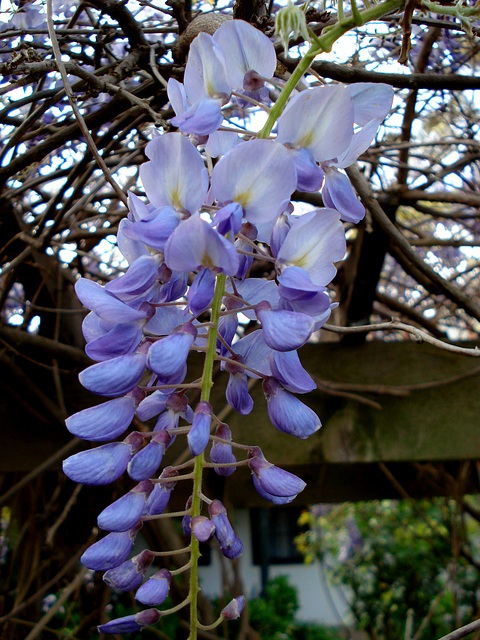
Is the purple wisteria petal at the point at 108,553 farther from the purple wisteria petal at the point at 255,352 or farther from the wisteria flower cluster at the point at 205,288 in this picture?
the purple wisteria petal at the point at 255,352

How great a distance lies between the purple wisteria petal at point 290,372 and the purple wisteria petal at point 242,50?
238 millimetres

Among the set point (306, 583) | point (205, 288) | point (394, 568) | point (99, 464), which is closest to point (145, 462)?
point (99, 464)

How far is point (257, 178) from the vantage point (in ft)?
1.34

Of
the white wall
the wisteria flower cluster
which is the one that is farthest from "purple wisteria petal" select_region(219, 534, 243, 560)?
the white wall

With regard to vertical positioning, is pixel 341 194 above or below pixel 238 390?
above

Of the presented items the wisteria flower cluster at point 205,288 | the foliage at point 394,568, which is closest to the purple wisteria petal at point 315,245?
the wisteria flower cluster at point 205,288

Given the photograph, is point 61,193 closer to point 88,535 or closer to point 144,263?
point 144,263

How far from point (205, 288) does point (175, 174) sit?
0.10 meters

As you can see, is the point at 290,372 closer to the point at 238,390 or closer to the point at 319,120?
the point at 238,390

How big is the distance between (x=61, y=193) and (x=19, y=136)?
0.43 feet

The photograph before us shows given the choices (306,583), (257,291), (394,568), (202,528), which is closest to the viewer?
(202,528)

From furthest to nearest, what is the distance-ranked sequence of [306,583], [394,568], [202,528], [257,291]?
[306,583] < [394,568] < [257,291] < [202,528]

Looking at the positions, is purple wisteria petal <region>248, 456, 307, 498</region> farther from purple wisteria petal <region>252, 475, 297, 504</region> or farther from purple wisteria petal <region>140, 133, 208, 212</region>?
purple wisteria petal <region>140, 133, 208, 212</region>

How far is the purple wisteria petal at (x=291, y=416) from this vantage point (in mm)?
433
